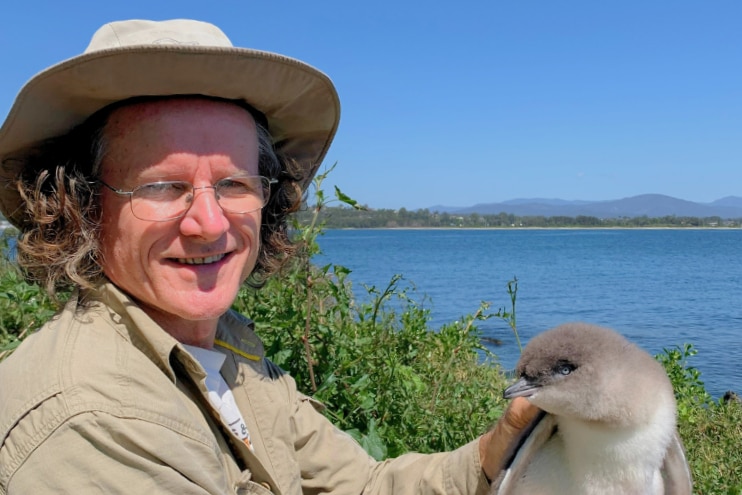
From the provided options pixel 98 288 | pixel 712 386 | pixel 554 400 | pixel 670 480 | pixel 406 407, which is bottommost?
pixel 712 386

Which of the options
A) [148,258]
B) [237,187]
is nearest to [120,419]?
[148,258]

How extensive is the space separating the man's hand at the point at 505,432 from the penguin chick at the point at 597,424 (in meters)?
0.07

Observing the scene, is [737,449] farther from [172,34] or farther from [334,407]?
[172,34]

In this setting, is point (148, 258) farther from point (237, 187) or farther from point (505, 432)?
point (505, 432)

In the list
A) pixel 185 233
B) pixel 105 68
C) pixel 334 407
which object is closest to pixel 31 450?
pixel 185 233

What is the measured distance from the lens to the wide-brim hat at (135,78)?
190 centimetres

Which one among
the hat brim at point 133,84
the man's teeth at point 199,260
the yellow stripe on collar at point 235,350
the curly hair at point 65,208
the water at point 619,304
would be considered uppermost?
the hat brim at point 133,84

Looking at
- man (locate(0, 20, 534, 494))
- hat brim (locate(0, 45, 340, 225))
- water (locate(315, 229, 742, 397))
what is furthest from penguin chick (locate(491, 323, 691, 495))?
water (locate(315, 229, 742, 397))

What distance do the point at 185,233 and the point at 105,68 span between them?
50 cm

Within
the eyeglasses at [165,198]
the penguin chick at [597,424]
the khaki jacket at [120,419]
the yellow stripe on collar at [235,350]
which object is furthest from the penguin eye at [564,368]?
the eyeglasses at [165,198]

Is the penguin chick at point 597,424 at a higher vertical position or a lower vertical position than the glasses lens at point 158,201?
lower

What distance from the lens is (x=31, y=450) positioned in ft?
5.19

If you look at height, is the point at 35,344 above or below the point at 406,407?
above

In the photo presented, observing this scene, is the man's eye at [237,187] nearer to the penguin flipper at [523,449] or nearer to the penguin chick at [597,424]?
the penguin chick at [597,424]
